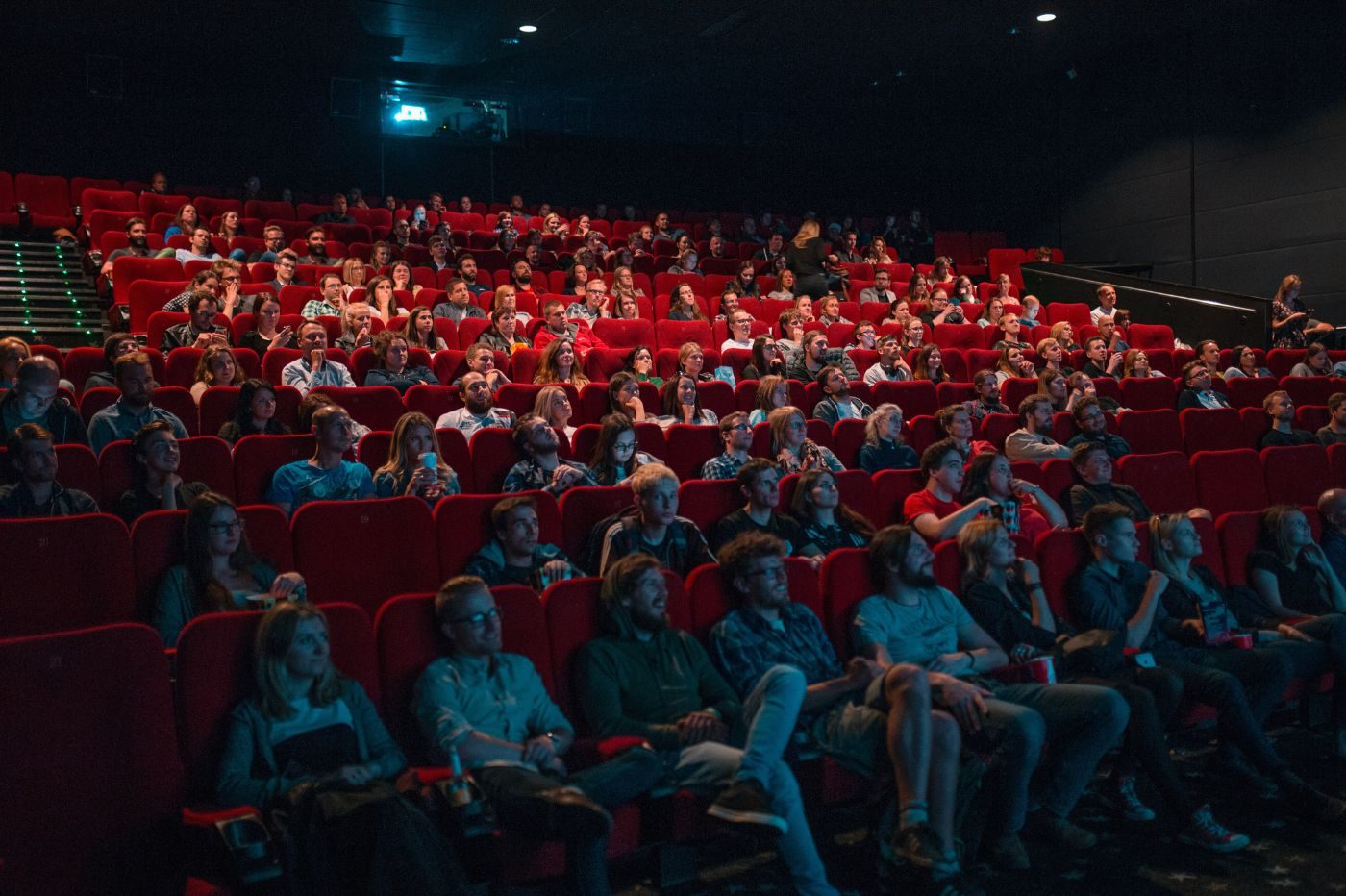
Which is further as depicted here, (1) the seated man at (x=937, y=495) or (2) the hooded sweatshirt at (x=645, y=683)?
(1) the seated man at (x=937, y=495)

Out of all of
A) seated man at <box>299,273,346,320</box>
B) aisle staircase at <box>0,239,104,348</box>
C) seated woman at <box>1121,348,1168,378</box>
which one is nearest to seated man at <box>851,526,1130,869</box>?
seated man at <box>299,273,346,320</box>

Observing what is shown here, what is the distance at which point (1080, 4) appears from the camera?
16.9ft

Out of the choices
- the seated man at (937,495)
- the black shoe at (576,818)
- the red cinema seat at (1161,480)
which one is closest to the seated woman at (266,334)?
the seated man at (937,495)

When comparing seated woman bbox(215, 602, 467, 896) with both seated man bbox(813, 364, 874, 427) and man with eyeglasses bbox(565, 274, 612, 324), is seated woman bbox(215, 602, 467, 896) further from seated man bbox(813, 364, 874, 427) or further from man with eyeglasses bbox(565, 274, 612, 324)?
man with eyeglasses bbox(565, 274, 612, 324)

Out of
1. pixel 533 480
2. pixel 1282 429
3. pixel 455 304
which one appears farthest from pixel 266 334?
pixel 1282 429

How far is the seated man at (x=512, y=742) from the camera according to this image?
46.4 inches

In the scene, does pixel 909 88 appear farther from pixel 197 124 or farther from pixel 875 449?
pixel 875 449

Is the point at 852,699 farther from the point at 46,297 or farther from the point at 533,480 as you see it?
the point at 46,297

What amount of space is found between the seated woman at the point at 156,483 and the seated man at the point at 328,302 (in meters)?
1.48

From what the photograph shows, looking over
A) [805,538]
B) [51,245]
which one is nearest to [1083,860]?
[805,538]

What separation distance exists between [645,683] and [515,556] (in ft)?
1.24

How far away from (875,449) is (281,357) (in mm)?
1499

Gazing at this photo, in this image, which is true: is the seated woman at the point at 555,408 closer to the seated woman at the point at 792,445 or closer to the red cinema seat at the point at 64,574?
the seated woman at the point at 792,445

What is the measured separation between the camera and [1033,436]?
8.93 feet
